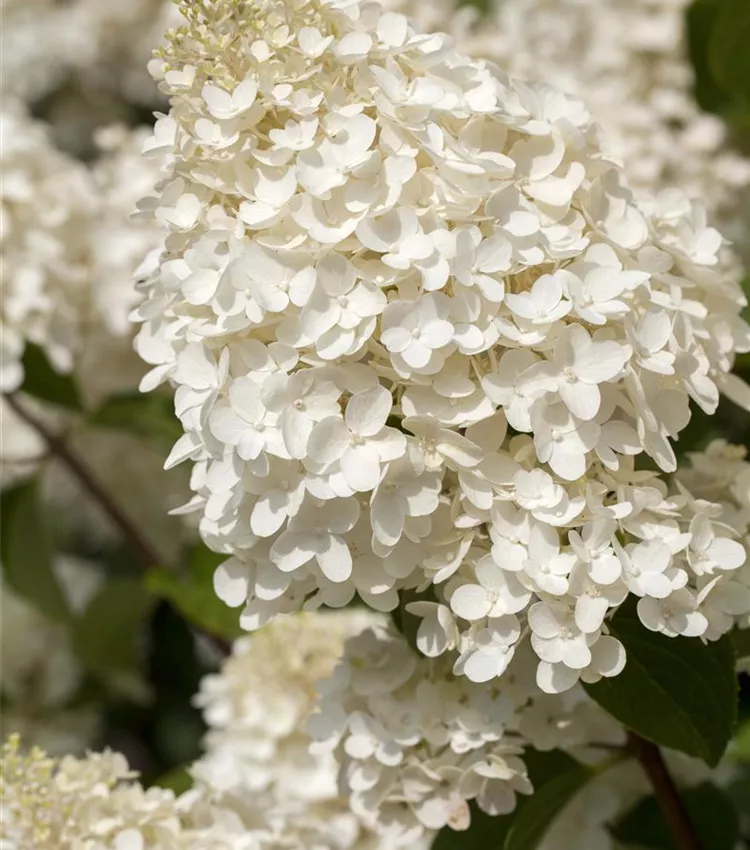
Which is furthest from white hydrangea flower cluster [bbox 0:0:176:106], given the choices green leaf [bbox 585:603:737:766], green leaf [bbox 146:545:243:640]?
green leaf [bbox 585:603:737:766]

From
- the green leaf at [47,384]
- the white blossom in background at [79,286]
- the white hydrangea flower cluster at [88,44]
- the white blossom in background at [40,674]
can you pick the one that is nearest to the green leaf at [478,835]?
the white blossom in background at [79,286]

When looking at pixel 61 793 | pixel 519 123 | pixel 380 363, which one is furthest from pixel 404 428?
pixel 61 793

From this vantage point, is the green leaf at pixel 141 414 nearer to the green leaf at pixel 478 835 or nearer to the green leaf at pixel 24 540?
the green leaf at pixel 24 540

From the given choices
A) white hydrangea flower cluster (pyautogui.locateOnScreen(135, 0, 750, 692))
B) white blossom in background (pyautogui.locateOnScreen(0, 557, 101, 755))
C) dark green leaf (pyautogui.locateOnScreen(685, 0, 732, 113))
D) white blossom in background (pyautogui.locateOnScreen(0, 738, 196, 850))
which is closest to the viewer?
white hydrangea flower cluster (pyautogui.locateOnScreen(135, 0, 750, 692))

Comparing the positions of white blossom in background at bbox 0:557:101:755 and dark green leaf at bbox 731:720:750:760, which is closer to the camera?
dark green leaf at bbox 731:720:750:760

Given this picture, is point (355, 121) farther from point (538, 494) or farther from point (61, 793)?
point (61, 793)

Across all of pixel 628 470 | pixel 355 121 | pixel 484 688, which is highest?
pixel 355 121

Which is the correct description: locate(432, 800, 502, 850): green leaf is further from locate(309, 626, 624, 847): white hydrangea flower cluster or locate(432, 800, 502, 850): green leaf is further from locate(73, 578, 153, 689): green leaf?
locate(73, 578, 153, 689): green leaf
